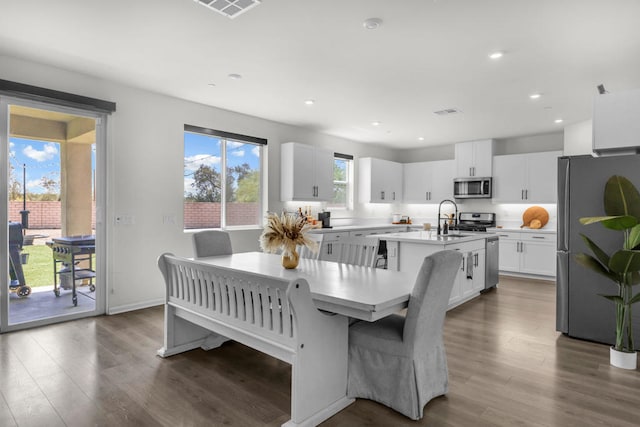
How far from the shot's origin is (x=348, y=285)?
7.45ft

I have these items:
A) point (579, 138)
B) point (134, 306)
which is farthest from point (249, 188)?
point (579, 138)

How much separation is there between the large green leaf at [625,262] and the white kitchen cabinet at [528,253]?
373cm

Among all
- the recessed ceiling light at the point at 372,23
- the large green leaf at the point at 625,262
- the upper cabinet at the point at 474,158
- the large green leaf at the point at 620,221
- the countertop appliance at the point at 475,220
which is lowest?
the large green leaf at the point at 625,262

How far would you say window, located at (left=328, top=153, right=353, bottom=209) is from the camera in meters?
7.42

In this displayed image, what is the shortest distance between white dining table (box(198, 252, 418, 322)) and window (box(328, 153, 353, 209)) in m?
4.40

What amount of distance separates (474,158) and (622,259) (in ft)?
16.0

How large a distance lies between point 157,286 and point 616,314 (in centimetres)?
478

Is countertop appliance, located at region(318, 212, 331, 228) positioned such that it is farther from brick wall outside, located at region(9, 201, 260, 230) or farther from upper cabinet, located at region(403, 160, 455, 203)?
upper cabinet, located at region(403, 160, 455, 203)

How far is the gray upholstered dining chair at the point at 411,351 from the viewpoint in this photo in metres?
2.07

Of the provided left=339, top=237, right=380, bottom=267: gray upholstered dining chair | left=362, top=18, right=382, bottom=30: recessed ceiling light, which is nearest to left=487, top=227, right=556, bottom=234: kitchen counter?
left=339, top=237, right=380, bottom=267: gray upholstered dining chair

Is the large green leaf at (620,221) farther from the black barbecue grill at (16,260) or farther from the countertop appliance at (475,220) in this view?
the black barbecue grill at (16,260)

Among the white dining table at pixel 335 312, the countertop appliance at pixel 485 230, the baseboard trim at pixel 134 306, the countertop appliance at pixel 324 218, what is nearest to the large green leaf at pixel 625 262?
the white dining table at pixel 335 312

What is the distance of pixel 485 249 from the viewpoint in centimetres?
525

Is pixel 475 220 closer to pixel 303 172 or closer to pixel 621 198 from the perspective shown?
pixel 303 172
